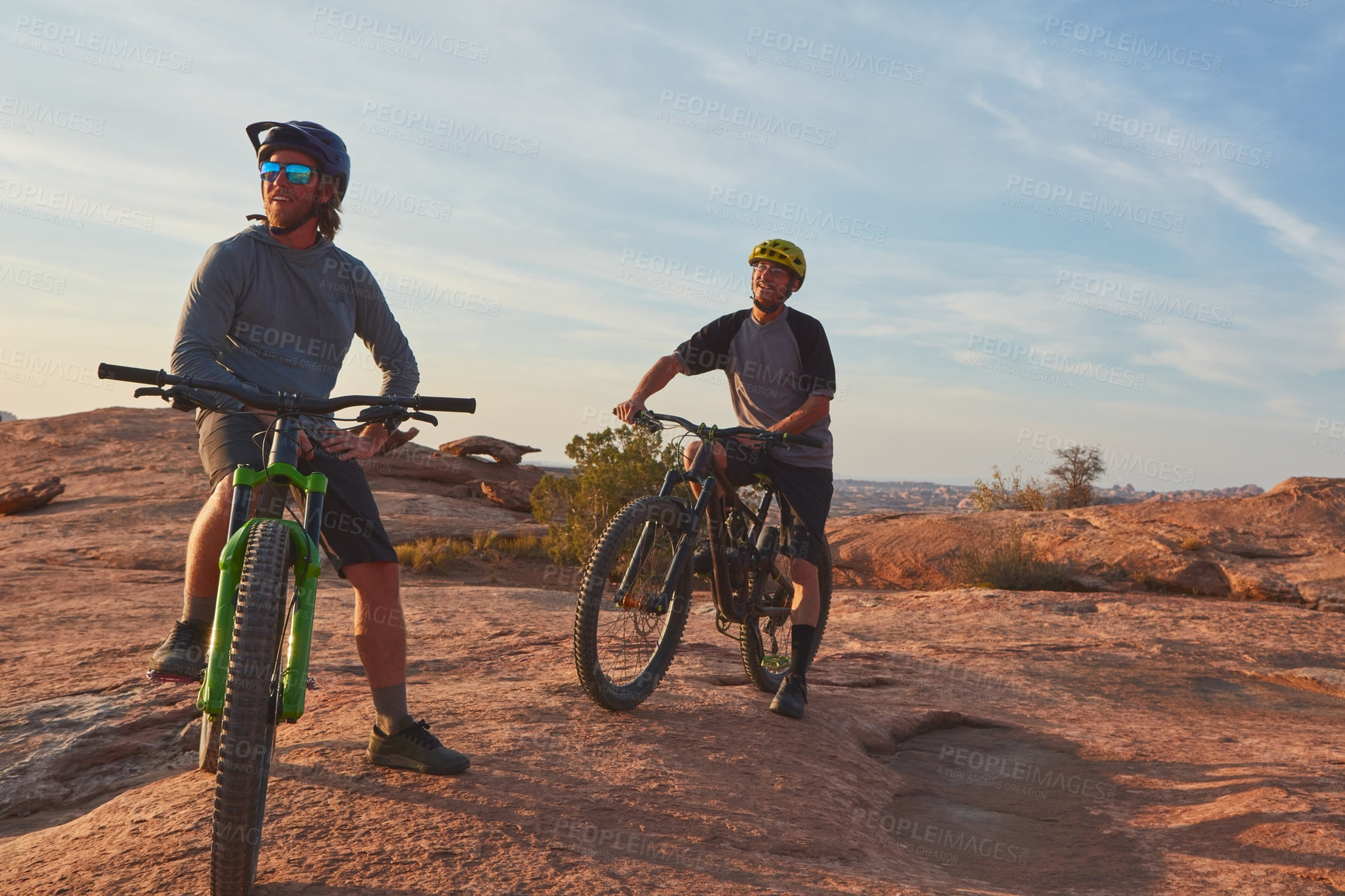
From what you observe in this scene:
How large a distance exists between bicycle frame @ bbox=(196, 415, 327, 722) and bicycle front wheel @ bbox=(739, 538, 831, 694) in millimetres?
2782

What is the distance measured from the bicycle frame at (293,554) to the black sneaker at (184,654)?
0.93ft

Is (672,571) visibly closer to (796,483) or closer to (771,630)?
(796,483)

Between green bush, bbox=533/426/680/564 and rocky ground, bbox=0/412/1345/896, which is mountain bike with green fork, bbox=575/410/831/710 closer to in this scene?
rocky ground, bbox=0/412/1345/896

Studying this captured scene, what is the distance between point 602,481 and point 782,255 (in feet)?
31.3

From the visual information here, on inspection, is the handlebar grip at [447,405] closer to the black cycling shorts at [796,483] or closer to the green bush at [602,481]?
the black cycling shorts at [796,483]

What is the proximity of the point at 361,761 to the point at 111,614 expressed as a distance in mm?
5079

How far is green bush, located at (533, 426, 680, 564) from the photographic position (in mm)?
14211

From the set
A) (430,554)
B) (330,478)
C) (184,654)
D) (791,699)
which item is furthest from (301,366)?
(430,554)

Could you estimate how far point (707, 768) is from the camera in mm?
3598

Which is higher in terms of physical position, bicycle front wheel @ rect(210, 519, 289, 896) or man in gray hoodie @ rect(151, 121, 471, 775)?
man in gray hoodie @ rect(151, 121, 471, 775)

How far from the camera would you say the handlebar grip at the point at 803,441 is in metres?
4.56

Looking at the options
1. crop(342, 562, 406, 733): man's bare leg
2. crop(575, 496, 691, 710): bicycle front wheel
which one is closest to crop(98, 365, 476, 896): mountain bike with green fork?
crop(342, 562, 406, 733): man's bare leg

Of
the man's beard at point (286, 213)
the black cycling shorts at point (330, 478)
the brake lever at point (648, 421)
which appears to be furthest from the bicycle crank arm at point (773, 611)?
the man's beard at point (286, 213)

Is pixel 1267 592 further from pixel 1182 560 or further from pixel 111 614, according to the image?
pixel 111 614
